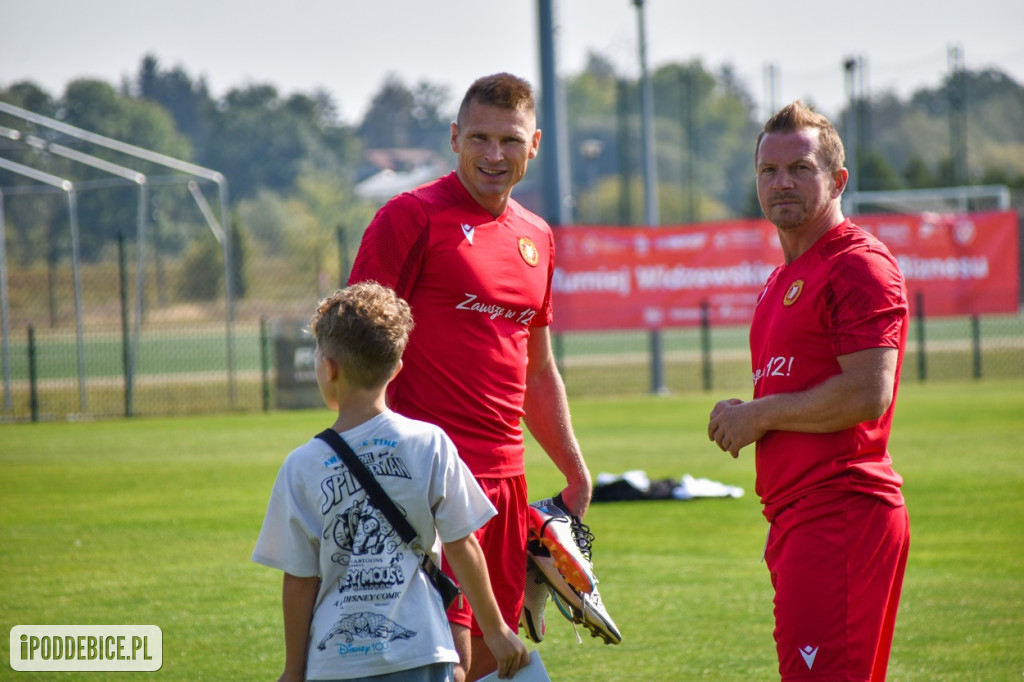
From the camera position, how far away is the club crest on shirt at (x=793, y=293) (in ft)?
11.8

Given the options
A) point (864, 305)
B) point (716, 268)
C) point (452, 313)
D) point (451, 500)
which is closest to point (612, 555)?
point (452, 313)

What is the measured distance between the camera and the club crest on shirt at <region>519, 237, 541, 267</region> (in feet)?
13.6

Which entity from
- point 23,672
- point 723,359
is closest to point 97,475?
point 23,672

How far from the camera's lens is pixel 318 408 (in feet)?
65.9

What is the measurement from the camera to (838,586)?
11.3 feet

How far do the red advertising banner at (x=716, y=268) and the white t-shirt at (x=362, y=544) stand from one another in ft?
59.0

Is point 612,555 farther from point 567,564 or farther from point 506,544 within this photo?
point 506,544

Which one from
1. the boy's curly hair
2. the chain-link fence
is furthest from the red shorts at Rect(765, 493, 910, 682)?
the chain-link fence

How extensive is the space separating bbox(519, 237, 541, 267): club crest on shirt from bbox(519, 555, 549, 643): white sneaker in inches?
42.5

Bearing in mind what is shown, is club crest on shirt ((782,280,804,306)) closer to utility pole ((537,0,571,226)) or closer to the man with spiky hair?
the man with spiky hair

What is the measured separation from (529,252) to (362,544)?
1.44 m

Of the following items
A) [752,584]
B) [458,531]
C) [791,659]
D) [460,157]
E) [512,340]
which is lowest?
[752,584]

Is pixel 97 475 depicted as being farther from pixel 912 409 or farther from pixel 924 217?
pixel 924 217

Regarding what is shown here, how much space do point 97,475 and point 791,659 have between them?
1073 centimetres
